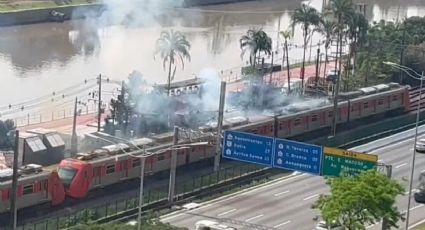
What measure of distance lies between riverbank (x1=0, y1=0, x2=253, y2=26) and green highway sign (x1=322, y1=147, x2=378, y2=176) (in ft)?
186

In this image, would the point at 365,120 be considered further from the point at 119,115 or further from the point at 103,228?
the point at 103,228

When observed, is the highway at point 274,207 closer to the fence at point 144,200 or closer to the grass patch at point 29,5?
the fence at point 144,200

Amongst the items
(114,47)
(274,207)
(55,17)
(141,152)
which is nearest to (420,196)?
(274,207)

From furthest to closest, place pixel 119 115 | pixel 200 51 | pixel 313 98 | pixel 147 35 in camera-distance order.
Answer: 1. pixel 147 35
2. pixel 200 51
3. pixel 313 98
4. pixel 119 115

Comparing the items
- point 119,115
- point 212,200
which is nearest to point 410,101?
point 119,115

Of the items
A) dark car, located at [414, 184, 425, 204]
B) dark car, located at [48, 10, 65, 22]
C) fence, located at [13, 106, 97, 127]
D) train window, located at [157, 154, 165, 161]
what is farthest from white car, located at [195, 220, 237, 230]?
dark car, located at [48, 10, 65, 22]

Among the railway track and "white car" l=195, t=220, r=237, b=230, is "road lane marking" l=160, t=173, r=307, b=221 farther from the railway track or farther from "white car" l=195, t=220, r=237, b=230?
the railway track

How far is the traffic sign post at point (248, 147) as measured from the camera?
136ft

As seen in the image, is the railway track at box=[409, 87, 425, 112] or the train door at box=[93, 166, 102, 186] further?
the railway track at box=[409, 87, 425, 112]

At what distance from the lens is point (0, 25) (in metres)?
90.7

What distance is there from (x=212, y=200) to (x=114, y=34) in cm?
5023

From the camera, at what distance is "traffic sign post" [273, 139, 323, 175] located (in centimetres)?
4047

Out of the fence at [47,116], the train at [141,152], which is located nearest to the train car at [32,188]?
the train at [141,152]

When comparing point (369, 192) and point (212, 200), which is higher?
point (369, 192)
